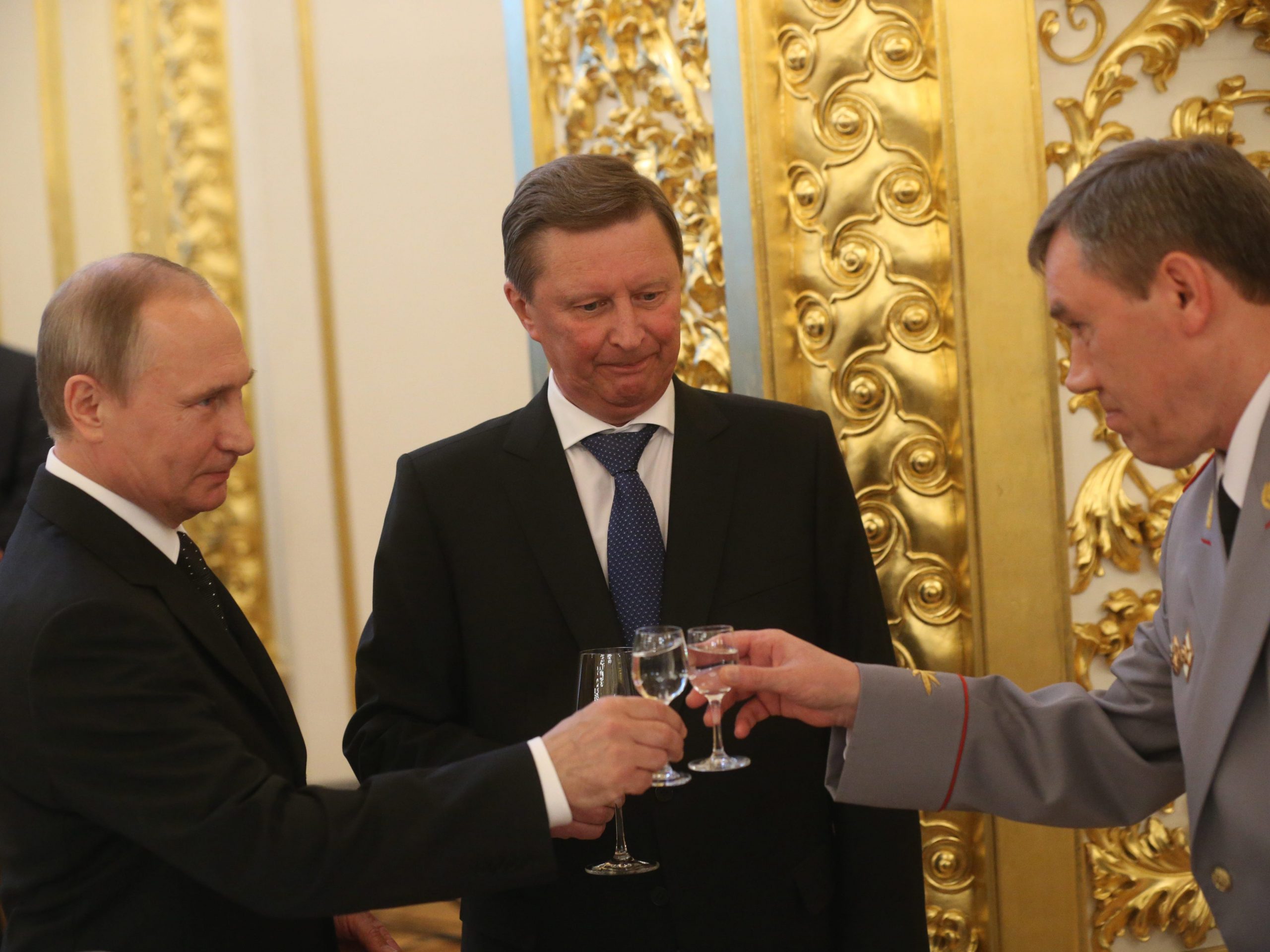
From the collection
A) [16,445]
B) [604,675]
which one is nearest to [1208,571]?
[604,675]

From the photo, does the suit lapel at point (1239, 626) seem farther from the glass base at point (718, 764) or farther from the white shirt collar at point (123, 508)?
the white shirt collar at point (123, 508)

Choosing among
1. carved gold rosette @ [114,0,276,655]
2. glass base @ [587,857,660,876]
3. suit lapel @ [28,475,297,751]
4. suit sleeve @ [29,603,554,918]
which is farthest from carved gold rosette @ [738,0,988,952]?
carved gold rosette @ [114,0,276,655]

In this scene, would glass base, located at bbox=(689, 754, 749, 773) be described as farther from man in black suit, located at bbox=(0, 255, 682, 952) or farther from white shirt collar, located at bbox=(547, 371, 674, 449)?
white shirt collar, located at bbox=(547, 371, 674, 449)

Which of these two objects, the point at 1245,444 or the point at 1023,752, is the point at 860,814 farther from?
the point at 1245,444

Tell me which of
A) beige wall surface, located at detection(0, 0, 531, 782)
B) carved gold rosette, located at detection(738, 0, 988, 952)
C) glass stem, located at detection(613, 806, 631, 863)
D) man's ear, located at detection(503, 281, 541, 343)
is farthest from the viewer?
beige wall surface, located at detection(0, 0, 531, 782)

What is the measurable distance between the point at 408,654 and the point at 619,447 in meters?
0.51

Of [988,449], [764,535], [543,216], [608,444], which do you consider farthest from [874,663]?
[543,216]

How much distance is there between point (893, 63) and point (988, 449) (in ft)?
2.88

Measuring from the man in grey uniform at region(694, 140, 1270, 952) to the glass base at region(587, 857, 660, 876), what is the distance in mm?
261

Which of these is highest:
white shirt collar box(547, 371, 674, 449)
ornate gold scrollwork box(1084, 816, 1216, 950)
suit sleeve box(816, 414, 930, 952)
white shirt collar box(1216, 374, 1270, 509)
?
white shirt collar box(547, 371, 674, 449)

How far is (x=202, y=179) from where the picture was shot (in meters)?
5.27

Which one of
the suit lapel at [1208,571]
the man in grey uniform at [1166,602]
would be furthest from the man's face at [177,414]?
the suit lapel at [1208,571]

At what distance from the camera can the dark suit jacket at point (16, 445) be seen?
12.0 ft

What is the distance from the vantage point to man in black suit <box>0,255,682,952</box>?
61.0 inches
